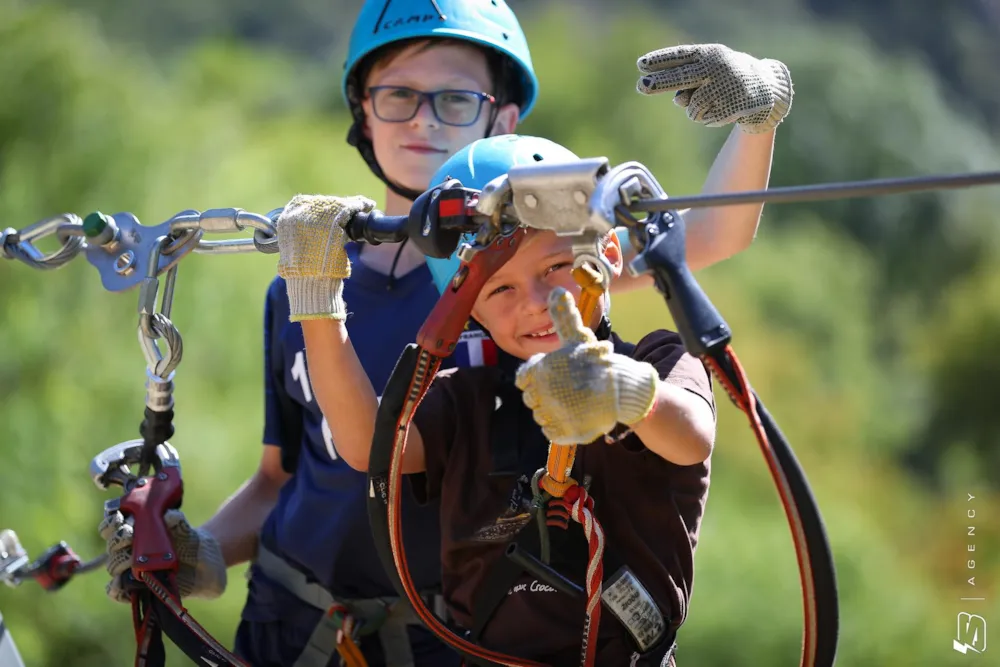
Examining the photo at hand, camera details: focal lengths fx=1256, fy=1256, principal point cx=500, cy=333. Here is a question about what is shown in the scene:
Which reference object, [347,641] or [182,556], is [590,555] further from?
[182,556]

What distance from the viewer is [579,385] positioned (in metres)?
1.57

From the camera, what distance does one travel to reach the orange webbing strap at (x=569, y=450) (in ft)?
5.65

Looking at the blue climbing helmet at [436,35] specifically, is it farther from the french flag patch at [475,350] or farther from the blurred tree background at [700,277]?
the blurred tree background at [700,277]

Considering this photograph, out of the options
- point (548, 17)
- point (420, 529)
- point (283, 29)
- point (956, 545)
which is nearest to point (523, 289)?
point (420, 529)

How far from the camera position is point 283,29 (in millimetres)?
16125

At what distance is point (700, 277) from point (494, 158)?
9.28 meters

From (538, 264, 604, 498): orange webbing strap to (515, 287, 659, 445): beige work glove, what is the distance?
0.11m

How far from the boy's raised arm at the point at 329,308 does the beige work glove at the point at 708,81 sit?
0.53 meters

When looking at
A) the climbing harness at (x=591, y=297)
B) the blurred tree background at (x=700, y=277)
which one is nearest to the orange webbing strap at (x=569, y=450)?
the climbing harness at (x=591, y=297)

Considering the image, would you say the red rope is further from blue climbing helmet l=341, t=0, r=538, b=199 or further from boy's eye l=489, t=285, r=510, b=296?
blue climbing helmet l=341, t=0, r=538, b=199

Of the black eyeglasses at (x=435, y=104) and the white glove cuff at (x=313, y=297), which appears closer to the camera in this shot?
the white glove cuff at (x=313, y=297)

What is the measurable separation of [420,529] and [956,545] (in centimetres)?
835

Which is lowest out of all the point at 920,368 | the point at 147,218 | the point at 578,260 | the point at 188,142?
the point at 578,260

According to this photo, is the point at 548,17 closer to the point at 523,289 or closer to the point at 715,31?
the point at 715,31
